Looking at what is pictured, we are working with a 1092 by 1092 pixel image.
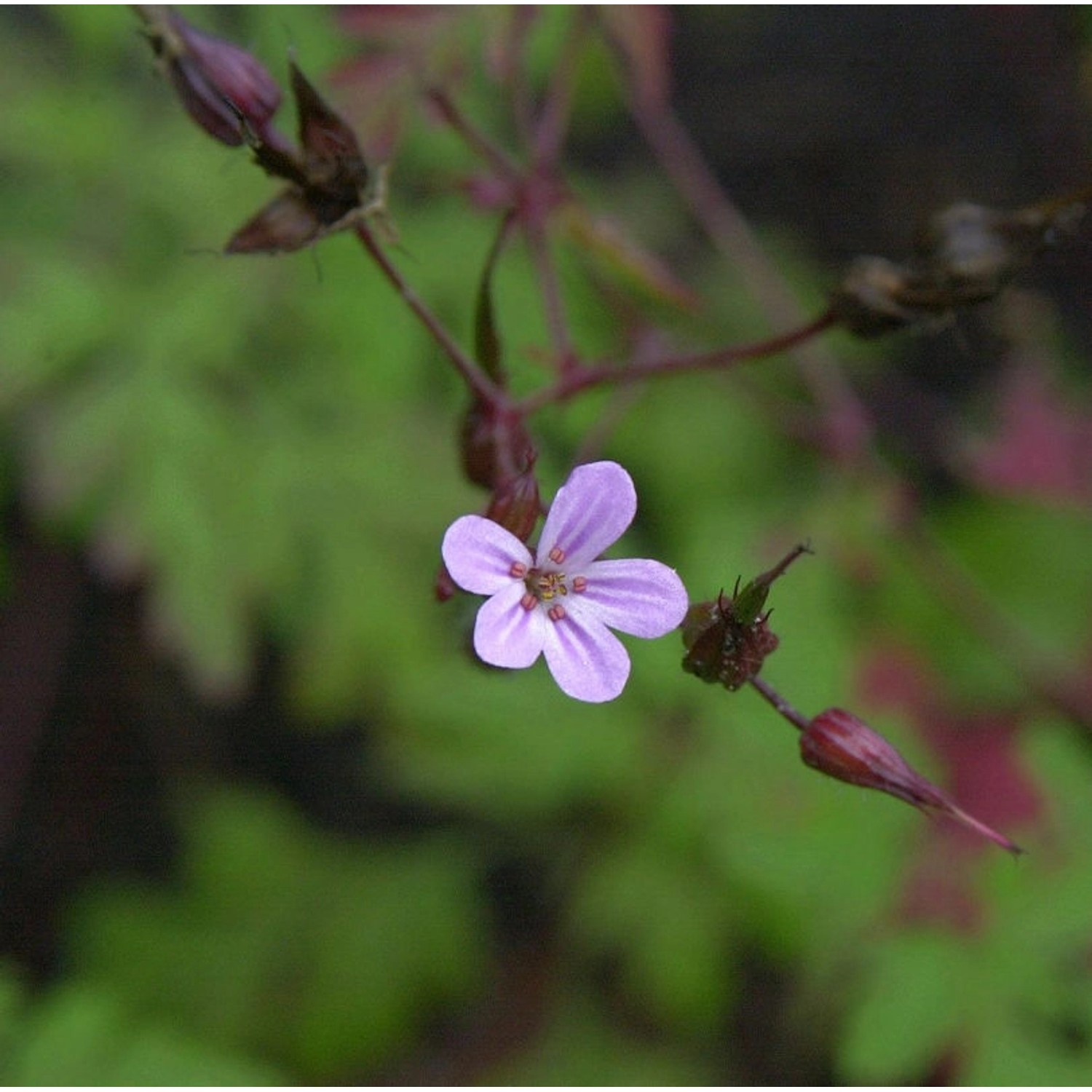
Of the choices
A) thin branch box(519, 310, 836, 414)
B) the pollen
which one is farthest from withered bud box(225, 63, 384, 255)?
the pollen

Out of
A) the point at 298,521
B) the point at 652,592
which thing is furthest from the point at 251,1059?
the point at 652,592

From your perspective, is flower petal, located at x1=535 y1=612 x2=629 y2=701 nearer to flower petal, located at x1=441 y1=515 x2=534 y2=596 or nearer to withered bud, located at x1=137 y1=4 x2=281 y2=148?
flower petal, located at x1=441 y1=515 x2=534 y2=596

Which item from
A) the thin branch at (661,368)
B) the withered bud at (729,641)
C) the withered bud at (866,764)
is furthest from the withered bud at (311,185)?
the withered bud at (866,764)

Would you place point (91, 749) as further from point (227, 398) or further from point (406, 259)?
point (406, 259)

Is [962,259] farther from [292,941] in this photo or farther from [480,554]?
[292,941]

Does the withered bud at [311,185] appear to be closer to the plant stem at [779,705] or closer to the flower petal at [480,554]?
the flower petal at [480,554]
